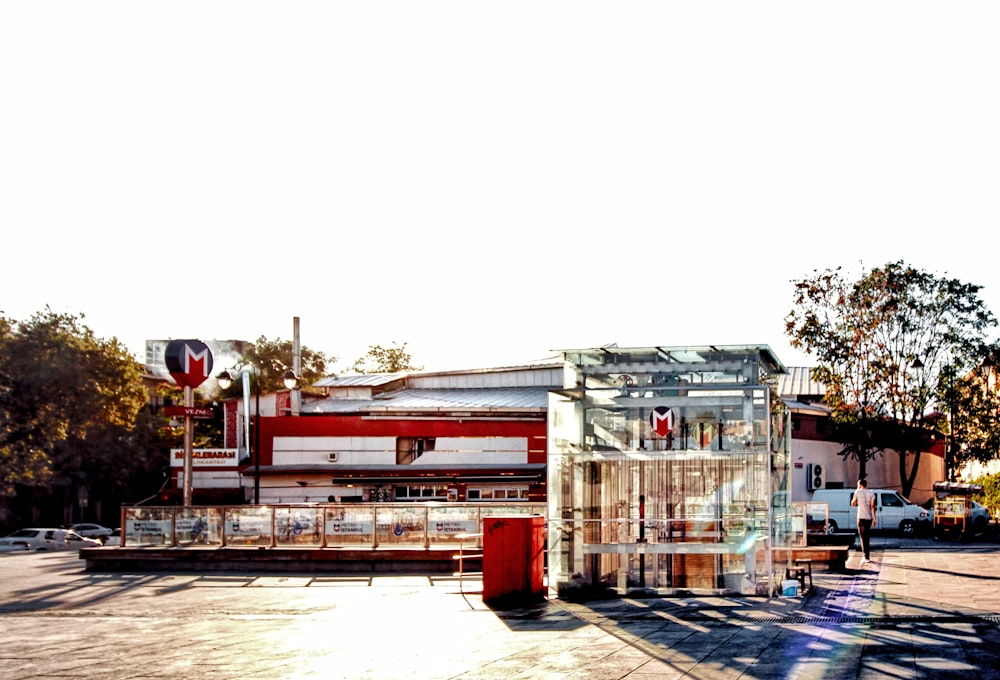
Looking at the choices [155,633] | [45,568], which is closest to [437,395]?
[45,568]

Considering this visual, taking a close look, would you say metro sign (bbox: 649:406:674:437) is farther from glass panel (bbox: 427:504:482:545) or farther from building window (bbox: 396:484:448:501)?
building window (bbox: 396:484:448:501)

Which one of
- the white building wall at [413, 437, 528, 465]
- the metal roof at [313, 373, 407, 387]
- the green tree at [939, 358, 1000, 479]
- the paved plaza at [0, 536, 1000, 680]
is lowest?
the paved plaza at [0, 536, 1000, 680]

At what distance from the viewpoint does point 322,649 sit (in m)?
14.8

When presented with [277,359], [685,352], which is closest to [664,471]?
[685,352]

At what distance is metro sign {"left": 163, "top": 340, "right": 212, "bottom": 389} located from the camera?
34.0m

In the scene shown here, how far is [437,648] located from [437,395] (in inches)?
2129

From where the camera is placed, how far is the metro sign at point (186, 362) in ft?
112

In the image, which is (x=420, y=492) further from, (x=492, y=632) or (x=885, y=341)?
(x=492, y=632)

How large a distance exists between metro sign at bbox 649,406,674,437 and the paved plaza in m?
2.85

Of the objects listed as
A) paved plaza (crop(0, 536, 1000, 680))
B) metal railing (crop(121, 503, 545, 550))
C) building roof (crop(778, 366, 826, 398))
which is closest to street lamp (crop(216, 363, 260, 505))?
metal railing (crop(121, 503, 545, 550))

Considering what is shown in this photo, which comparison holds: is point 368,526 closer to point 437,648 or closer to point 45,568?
point 45,568

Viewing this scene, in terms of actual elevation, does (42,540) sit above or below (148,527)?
below

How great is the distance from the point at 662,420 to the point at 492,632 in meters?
5.79

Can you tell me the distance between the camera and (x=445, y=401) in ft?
212
